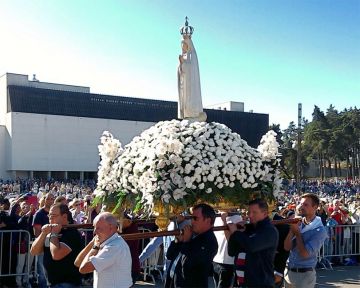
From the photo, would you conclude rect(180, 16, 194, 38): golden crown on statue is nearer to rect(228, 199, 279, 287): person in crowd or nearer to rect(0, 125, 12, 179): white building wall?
rect(228, 199, 279, 287): person in crowd

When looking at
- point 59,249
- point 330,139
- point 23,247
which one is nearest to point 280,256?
point 59,249

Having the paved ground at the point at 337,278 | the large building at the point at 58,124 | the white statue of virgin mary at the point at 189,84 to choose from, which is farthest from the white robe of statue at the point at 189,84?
the large building at the point at 58,124

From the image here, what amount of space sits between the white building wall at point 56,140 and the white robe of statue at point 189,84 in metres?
55.7

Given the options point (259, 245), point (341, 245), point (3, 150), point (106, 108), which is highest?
point (106, 108)

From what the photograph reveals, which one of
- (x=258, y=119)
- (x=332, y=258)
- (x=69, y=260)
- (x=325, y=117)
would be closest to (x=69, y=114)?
(x=258, y=119)

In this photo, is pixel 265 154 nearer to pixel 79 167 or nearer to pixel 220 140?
pixel 220 140

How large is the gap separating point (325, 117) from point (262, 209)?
8390 centimetres

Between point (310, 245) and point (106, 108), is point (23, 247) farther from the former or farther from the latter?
point (106, 108)

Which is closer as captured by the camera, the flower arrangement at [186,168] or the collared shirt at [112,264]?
the collared shirt at [112,264]

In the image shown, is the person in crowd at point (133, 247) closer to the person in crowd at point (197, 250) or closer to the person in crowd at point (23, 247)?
the person in crowd at point (197, 250)

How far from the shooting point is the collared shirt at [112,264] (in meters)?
4.16

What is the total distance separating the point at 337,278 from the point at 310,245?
577 centimetres

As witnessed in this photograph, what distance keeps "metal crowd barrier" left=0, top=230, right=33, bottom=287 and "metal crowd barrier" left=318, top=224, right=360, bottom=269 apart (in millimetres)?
6832

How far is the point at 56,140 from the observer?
65312 millimetres
